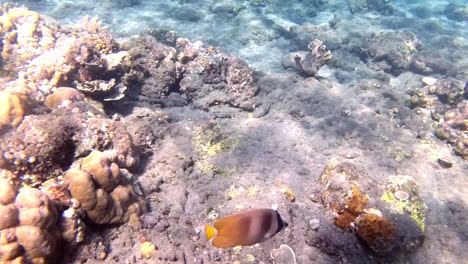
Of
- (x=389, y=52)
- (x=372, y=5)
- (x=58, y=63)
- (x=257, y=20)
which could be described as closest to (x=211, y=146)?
(x=58, y=63)

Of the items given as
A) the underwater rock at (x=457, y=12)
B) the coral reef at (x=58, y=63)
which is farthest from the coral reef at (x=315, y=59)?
the underwater rock at (x=457, y=12)

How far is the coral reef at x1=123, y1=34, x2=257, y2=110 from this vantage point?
6844mm

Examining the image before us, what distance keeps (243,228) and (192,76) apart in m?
5.62

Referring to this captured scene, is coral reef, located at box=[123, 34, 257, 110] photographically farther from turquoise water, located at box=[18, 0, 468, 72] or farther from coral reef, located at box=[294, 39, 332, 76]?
turquoise water, located at box=[18, 0, 468, 72]

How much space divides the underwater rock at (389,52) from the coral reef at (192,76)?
266 inches

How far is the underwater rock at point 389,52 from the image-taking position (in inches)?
421

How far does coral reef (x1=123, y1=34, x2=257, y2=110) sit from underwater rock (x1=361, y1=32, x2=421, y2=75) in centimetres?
675

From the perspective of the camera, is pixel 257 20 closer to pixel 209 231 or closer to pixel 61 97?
pixel 61 97

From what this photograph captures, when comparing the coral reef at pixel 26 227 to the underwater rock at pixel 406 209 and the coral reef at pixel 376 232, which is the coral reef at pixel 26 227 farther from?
the underwater rock at pixel 406 209

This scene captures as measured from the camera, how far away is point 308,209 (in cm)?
455

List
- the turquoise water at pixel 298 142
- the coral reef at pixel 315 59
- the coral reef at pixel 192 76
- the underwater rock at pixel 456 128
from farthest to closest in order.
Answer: the coral reef at pixel 315 59 → the coral reef at pixel 192 76 → the underwater rock at pixel 456 128 → the turquoise water at pixel 298 142

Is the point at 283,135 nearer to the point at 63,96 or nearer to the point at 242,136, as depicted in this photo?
the point at 242,136

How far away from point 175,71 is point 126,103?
1727mm

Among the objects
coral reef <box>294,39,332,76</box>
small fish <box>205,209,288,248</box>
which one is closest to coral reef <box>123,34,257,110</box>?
coral reef <box>294,39,332,76</box>
